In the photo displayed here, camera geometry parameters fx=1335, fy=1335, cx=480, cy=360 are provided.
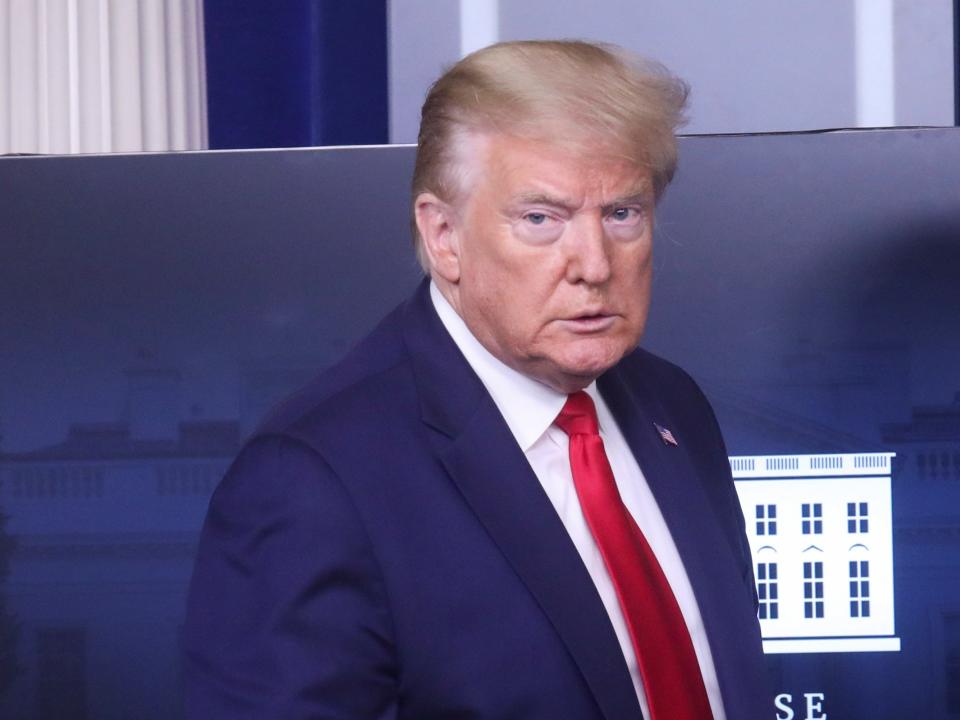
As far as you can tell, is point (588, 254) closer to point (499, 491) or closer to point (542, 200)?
point (542, 200)

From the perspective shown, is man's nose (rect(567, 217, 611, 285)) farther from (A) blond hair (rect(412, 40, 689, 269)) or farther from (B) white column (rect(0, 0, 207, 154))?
(B) white column (rect(0, 0, 207, 154))

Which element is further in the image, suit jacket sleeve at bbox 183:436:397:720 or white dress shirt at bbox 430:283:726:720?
white dress shirt at bbox 430:283:726:720

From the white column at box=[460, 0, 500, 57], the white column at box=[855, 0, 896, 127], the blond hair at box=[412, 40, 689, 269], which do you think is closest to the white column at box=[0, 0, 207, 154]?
the white column at box=[460, 0, 500, 57]

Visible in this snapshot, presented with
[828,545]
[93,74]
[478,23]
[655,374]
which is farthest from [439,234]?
[93,74]

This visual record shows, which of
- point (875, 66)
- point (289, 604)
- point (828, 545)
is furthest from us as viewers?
point (875, 66)

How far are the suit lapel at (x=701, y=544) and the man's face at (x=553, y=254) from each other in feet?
0.51

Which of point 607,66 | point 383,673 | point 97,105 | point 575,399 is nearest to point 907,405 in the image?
point 575,399

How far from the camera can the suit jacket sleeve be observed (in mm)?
1117

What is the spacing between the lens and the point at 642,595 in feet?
4.17

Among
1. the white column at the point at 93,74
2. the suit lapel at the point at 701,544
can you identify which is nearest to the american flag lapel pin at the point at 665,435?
the suit lapel at the point at 701,544

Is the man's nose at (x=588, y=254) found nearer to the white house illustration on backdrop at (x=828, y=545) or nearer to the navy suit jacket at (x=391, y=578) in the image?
the navy suit jacket at (x=391, y=578)

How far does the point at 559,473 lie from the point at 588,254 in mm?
223

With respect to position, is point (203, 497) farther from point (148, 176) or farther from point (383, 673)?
point (383, 673)

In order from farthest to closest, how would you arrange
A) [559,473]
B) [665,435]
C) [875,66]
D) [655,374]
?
1. [875,66]
2. [655,374]
3. [665,435]
4. [559,473]
